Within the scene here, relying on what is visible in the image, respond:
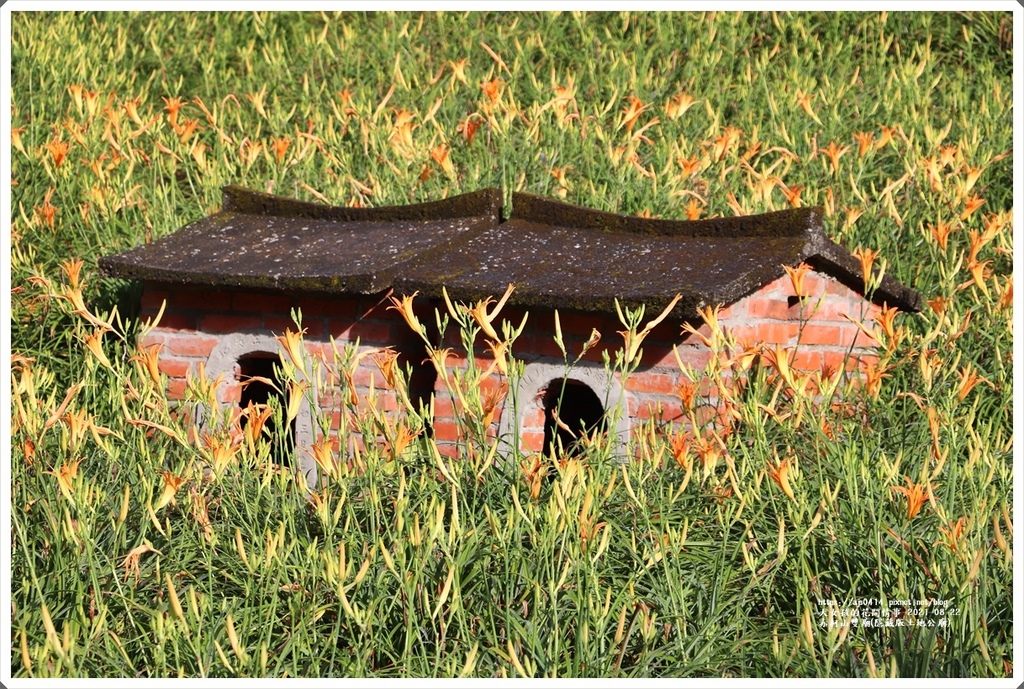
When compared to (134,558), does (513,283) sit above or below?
above

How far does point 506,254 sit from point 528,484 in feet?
4.48

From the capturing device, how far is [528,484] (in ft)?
8.77

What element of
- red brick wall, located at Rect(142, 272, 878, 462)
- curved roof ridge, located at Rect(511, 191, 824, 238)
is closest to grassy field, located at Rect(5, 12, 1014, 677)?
red brick wall, located at Rect(142, 272, 878, 462)

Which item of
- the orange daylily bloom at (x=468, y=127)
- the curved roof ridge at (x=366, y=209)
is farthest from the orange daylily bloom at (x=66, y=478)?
the orange daylily bloom at (x=468, y=127)

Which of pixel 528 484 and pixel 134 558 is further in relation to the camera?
pixel 528 484

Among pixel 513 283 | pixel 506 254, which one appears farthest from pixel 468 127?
pixel 513 283

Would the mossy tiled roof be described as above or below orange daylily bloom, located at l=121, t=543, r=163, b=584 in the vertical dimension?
above

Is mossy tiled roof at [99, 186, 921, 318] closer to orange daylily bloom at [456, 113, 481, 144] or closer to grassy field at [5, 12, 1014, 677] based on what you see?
grassy field at [5, 12, 1014, 677]

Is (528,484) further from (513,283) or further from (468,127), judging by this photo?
(468,127)

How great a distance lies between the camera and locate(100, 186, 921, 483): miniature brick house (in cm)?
354

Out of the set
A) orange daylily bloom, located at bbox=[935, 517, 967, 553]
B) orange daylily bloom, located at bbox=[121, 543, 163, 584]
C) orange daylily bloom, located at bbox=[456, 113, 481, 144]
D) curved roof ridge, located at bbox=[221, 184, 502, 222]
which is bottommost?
orange daylily bloom, located at bbox=[121, 543, 163, 584]

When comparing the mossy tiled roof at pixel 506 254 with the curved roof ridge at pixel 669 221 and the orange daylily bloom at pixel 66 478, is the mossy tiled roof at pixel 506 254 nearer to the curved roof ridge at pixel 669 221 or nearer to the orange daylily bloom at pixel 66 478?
the curved roof ridge at pixel 669 221

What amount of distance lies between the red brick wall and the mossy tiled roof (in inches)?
4.4

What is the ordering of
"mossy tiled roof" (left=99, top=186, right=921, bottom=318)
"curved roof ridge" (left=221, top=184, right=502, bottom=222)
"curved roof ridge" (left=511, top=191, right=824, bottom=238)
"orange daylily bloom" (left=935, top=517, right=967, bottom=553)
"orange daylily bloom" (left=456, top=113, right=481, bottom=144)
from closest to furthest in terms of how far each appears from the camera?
"orange daylily bloom" (left=935, top=517, right=967, bottom=553) → "mossy tiled roof" (left=99, top=186, right=921, bottom=318) → "curved roof ridge" (left=511, top=191, right=824, bottom=238) → "curved roof ridge" (left=221, top=184, right=502, bottom=222) → "orange daylily bloom" (left=456, top=113, right=481, bottom=144)
